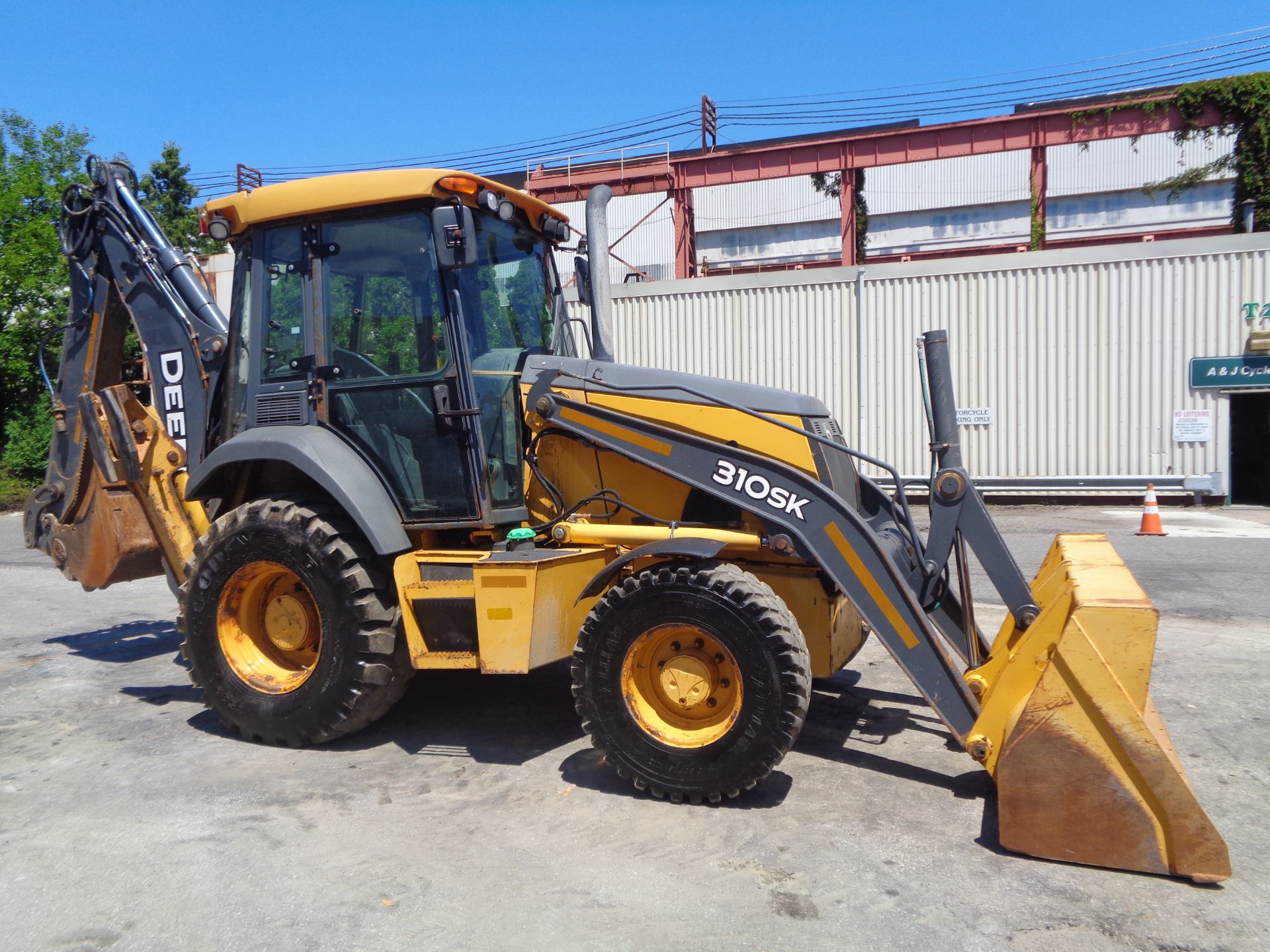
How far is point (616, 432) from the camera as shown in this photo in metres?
4.76

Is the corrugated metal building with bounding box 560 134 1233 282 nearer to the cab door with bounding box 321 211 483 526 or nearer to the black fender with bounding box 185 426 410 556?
the cab door with bounding box 321 211 483 526

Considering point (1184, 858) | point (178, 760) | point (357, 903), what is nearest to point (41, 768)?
point (178, 760)

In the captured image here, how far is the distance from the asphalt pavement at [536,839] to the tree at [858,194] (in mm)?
19783

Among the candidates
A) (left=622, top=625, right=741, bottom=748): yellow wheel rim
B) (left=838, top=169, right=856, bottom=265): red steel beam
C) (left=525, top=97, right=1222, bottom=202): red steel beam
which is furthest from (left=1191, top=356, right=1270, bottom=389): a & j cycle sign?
(left=622, top=625, right=741, bottom=748): yellow wheel rim

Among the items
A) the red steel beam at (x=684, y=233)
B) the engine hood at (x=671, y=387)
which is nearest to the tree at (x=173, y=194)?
the red steel beam at (x=684, y=233)

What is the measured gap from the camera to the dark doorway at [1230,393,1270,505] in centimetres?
1566

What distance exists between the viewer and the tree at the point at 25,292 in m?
19.8

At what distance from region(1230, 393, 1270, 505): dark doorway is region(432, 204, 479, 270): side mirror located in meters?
14.7

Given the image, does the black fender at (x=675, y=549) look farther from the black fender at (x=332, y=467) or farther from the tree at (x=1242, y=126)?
the tree at (x=1242, y=126)

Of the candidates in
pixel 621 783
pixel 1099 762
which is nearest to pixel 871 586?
pixel 1099 762

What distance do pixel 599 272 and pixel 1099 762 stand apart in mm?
3392

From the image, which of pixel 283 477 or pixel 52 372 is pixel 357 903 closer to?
pixel 283 477

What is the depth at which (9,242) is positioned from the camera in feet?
66.9

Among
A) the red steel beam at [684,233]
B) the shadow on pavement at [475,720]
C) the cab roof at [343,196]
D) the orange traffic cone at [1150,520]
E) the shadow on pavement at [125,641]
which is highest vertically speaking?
the red steel beam at [684,233]
